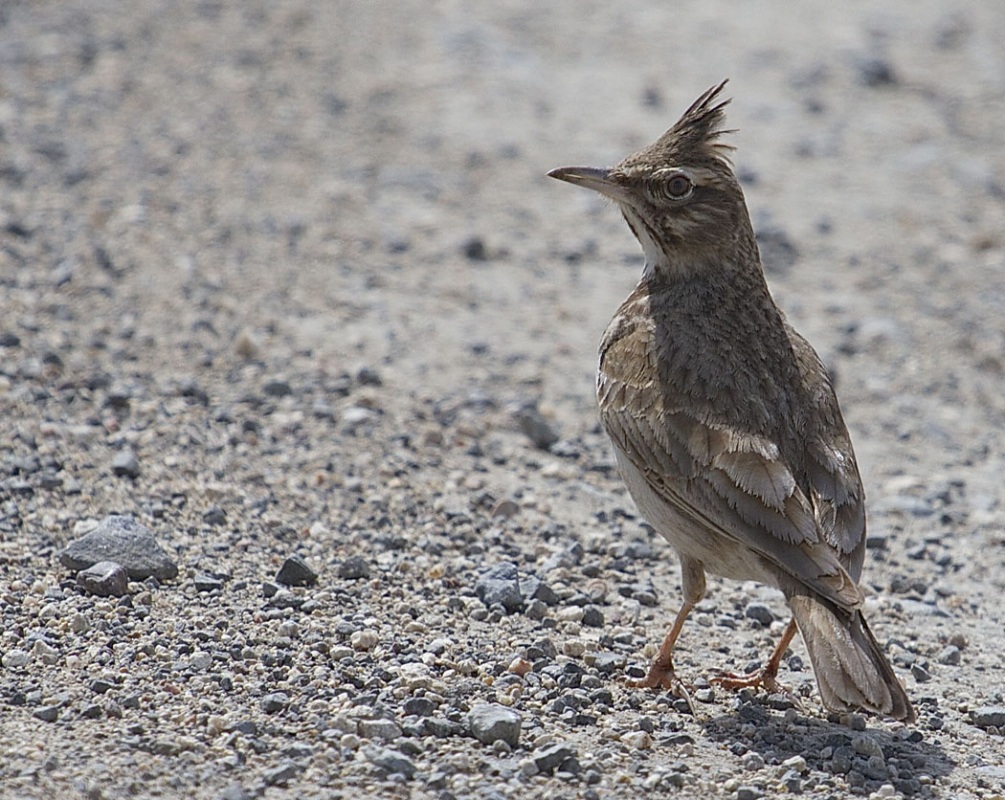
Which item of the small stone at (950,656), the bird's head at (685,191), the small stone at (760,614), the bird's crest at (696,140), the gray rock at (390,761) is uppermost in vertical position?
the bird's crest at (696,140)

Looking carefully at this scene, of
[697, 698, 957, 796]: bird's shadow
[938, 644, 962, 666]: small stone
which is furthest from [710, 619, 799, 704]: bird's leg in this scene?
[938, 644, 962, 666]: small stone

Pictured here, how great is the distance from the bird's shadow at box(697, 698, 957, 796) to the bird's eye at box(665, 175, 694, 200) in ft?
7.53

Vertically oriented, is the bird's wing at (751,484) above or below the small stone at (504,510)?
above

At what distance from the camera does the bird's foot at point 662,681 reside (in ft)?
20.5

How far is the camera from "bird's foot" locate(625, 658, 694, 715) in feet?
20.5

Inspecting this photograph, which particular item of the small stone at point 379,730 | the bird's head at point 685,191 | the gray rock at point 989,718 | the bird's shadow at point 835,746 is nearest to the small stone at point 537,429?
the bird's head at point 685,191

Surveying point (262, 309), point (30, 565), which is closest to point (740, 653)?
point (30, 565)

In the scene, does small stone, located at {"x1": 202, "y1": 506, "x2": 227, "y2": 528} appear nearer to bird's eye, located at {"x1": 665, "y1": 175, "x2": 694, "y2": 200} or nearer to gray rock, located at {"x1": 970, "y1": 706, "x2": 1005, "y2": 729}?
bird's eye, located at {"x1": 665, "y1": 175, "x2": 694, "y2": 200}

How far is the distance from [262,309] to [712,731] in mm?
5202

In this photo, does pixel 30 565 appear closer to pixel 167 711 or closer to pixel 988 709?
pixel 167 711

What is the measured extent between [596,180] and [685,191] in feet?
1.38

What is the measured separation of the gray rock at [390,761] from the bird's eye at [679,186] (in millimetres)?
2976

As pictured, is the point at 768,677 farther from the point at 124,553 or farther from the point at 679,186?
the point at 124,553

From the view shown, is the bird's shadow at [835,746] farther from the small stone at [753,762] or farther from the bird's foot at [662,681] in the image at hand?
the bird's foot at [662,681]
